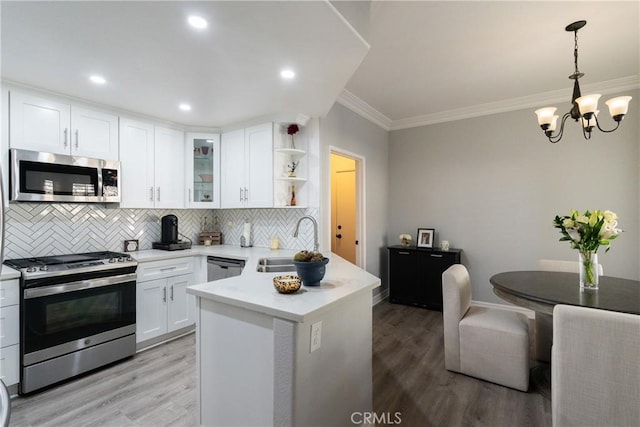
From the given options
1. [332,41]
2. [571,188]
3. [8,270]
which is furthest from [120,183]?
[571,188]

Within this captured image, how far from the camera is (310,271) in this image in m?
1.79

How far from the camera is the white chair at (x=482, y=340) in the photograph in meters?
2.35

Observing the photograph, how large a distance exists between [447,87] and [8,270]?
4459 mm

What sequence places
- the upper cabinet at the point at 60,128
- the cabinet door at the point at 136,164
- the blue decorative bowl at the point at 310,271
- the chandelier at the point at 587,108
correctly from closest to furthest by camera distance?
1. the blue decorative bowl at the point at 310,271
2. the chandelier at the point at 587,108
3. the upper cabinet at the point at 60,128
4. the cabinet door at the point at 136,164

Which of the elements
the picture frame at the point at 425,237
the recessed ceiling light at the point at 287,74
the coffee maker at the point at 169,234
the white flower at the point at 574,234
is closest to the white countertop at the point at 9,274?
the coffee maker at the point at 169,234

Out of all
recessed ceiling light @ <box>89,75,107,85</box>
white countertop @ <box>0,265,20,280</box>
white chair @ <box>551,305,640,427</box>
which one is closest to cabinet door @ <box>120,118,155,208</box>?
recessed ceiling light @ <box>89,75,107,85</box>

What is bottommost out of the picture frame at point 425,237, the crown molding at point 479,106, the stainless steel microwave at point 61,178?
the picture frame at point 425,237

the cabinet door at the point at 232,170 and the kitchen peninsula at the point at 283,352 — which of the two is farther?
the cabinet door at the point at 232,170

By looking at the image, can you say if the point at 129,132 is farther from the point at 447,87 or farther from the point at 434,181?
the point at 434,181

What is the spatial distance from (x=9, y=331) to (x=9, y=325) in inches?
1.7

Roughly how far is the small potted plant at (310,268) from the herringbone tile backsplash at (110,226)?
165 centimetres

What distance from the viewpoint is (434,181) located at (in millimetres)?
4602

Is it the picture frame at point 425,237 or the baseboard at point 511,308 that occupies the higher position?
the picture frame at point 425,237

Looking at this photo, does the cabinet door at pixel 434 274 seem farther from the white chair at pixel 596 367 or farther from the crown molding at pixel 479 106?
the white chair at pixel 596 367
